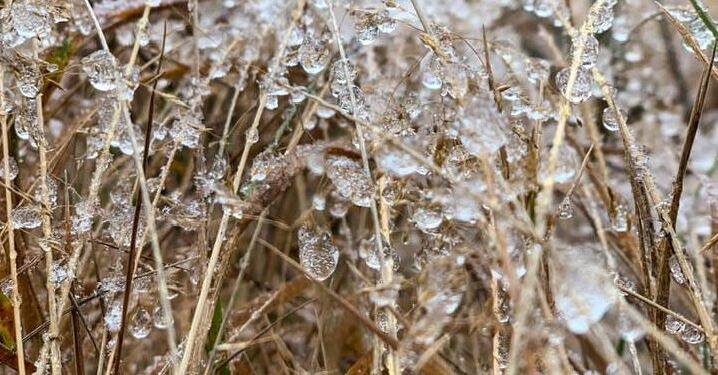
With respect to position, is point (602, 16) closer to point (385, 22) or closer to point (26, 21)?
point (385, 22)

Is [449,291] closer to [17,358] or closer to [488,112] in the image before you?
[488,112]

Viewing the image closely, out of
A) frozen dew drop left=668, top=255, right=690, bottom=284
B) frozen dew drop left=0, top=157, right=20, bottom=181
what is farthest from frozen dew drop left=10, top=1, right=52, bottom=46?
frozen dew drop left=668, top=255, right=690, bottom=284

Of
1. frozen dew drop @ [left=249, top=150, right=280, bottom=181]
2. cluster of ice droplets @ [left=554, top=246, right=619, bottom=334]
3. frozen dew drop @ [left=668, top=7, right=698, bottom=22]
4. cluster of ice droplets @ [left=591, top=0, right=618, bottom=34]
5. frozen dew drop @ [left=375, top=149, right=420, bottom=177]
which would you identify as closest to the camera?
cluster of ice droplets @ [left=554, top=246, right=619, bottom=334]

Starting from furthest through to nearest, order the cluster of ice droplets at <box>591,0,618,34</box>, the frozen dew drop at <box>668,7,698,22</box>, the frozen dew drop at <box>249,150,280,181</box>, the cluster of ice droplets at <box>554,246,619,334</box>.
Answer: the frozen dew drop at <box>668,7,698,22</box> → the frozen dew drop at <box>249,150,280,181</box> → the cluster of ice droplets at <box>591,0,618,34</box> → the cluster of ice droplets at <box>554,246,619,334</box>

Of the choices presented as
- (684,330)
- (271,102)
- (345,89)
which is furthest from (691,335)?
(271,102)

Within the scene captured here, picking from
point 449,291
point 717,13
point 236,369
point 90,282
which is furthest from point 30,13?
point 717,13

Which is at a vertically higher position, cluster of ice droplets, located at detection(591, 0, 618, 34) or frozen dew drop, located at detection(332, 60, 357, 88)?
cluster of ice droplets, located at detection(591, 0, 618, 34)

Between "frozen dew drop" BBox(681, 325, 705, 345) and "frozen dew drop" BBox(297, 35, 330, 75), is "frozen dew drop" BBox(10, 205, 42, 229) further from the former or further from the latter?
"frozen dew drop" BBox(681, 325, 705, 345)
